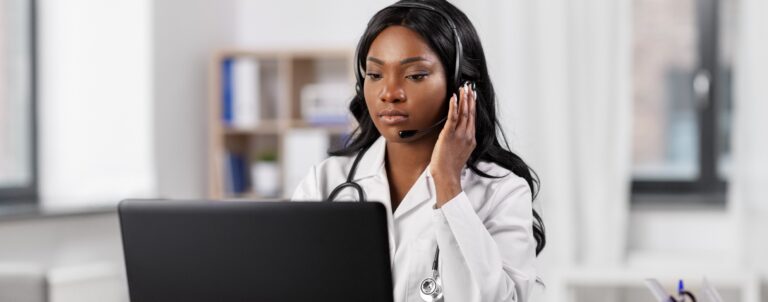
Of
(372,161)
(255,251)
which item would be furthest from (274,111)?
(255,251)

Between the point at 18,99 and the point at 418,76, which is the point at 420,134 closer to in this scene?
the point at 418,76

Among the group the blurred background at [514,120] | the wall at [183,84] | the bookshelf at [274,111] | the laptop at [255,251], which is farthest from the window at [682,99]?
the laptop at [255,251]

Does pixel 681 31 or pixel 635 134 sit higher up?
pixel 681 31

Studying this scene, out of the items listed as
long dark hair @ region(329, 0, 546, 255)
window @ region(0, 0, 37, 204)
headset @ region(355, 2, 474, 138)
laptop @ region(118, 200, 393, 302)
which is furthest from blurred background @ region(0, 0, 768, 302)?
laptop @ region(118, 200, 393, 302)

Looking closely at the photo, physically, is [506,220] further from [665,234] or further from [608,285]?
[665,234]

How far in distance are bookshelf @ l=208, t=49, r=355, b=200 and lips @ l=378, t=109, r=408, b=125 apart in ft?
8.35

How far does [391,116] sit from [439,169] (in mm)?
102

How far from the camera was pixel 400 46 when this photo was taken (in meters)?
1.28

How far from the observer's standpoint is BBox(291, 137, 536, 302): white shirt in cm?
122

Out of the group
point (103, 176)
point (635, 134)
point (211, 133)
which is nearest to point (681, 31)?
point (635, 134)

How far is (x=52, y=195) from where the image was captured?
363 cm

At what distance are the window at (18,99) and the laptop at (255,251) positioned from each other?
2.70 meters

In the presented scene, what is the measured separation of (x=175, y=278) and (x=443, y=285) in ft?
1.17

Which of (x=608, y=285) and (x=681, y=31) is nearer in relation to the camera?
(x=608, y=285)
